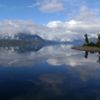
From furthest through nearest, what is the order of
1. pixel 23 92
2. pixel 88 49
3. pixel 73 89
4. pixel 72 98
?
pixel 88 49, pixel 73 89, pixel 23 92, pixel 72 98

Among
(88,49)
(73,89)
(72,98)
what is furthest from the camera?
(88,49)

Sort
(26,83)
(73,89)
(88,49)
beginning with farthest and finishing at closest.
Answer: (88,49)
(26,83)
(73,89)

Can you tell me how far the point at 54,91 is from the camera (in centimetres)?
4122

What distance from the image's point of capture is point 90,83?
48875 mm

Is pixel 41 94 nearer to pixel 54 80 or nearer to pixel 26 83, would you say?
pixel 26 83

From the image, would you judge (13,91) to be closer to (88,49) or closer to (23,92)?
(23,92)

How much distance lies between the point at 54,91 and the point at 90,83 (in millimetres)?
10808

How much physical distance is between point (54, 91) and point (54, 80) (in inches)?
446

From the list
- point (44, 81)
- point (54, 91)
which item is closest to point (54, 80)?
point (44, 81)

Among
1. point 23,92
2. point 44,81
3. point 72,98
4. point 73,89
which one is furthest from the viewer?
point 44,81

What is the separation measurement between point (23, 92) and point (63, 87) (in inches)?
333

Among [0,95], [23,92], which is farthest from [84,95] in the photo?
[0,95]

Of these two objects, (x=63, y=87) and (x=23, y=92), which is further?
(x=63, y=87)

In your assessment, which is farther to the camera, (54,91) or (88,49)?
(88,49)
